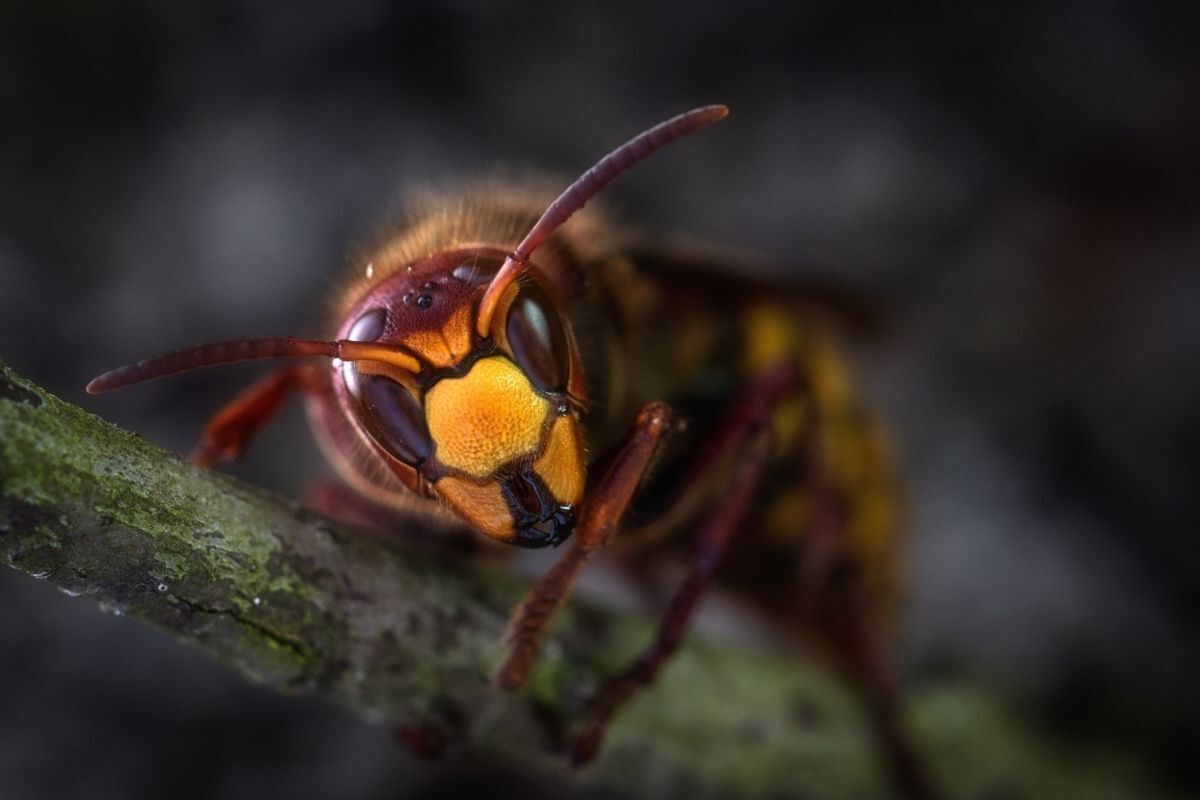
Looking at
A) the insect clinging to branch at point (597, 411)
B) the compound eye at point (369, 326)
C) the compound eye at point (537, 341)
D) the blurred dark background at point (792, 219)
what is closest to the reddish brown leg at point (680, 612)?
the insect clinging to branch at point (597, 411)

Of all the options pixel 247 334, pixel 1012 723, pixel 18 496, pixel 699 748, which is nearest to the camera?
pixel 18 496

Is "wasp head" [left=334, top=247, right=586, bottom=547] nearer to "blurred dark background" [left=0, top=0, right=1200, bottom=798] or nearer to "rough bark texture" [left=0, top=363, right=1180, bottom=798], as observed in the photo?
"rough bark texture" [left=0, top=363, right=1180, bottom=798]

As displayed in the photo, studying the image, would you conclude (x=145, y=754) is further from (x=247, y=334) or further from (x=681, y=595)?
(x=681, y=595)

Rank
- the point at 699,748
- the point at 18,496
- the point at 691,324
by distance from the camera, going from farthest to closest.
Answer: the point at 691,324
the point at 699,748
the point at 18,496

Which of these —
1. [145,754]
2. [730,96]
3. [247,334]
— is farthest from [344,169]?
[145,754]

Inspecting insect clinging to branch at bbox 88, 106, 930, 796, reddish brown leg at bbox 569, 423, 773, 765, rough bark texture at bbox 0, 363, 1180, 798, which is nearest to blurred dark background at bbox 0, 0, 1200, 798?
insect clinging to branch at bbox 88, 106, 930, 796

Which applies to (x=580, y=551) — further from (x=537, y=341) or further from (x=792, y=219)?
(x=792, y=219)

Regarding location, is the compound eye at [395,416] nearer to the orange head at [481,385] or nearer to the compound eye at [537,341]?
the orange head at [481,385]
